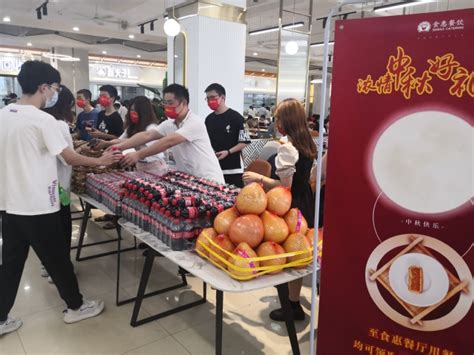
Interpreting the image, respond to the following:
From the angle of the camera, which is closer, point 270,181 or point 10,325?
point 270,181

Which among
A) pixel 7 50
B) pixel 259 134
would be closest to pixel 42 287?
pixel 259 134

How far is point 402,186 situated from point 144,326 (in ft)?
6.22

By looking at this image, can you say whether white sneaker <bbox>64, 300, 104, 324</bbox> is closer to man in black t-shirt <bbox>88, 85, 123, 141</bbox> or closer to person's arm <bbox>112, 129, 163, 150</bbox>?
person's arm <bbox>112, 129, 163, 150</bbox>

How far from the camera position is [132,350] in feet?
7.36

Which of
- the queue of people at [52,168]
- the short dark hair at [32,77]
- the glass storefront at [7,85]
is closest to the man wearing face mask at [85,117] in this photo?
the queue of people at [52,168]

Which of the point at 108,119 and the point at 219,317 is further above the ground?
the point at 108,119

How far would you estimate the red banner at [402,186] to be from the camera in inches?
45.6

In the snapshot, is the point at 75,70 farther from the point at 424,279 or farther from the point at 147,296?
the point at 424,279

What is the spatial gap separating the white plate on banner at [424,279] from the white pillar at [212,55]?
381 centimetres

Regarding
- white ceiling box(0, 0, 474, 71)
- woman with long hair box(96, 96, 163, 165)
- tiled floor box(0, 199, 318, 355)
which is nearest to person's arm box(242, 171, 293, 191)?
tiled floor box(0, 199, 318, 355)

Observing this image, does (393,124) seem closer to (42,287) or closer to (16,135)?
(16,135)

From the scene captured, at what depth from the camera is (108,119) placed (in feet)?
13.8

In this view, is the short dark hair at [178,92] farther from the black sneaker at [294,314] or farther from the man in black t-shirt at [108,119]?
the black sneaker at [294,314]

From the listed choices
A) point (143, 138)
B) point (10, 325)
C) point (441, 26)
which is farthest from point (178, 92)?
point (441, 26)
